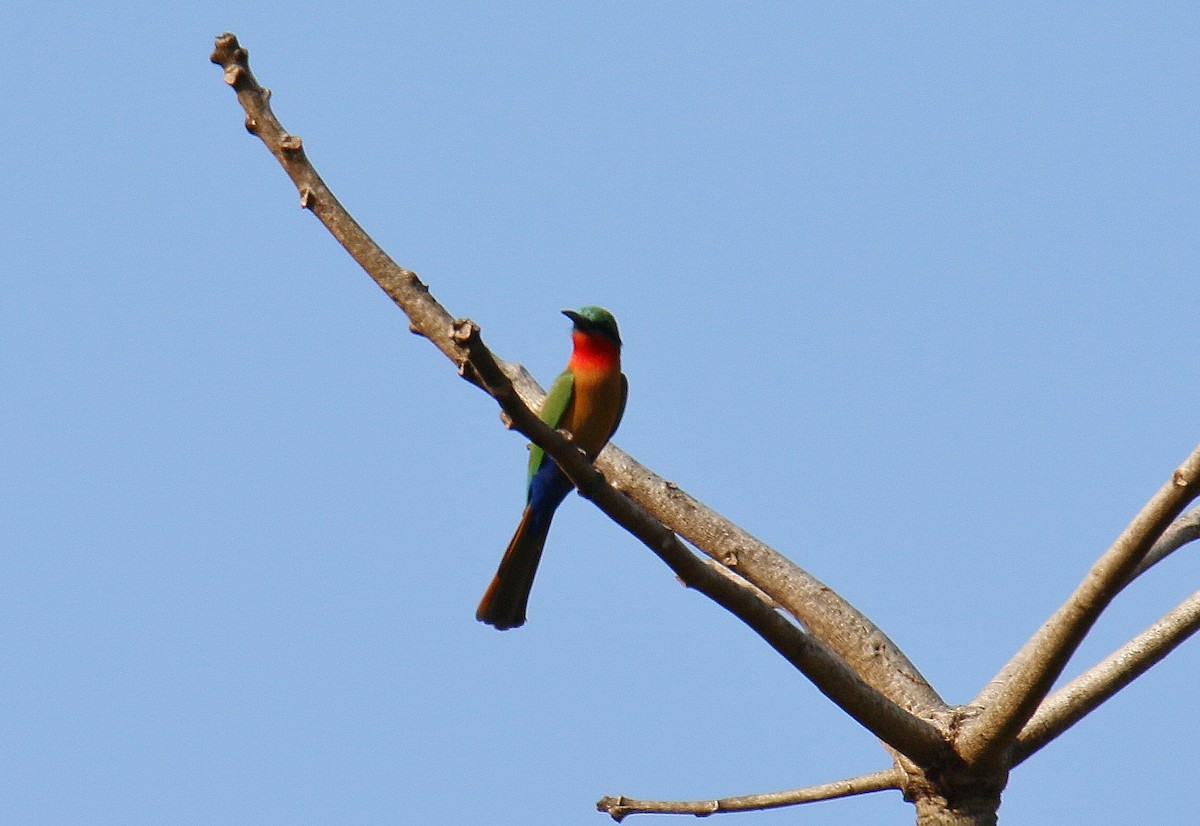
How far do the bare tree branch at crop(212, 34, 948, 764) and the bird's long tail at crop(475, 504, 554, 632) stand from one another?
218 centimetres

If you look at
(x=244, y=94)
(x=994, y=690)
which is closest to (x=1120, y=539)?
(x=994, y=690)

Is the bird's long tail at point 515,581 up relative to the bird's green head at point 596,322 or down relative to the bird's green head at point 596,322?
down

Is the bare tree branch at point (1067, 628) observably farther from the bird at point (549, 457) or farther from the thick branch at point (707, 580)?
the bird at point (549, 457)

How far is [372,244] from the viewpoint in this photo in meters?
3.81

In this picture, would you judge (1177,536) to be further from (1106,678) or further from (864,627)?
(864,627)

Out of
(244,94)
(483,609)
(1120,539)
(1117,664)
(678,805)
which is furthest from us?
(483,609)

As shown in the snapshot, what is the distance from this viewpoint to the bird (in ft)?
19.6

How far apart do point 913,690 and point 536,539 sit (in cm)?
204

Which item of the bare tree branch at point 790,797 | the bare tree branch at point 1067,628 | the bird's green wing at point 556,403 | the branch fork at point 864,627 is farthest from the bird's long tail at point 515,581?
the bare tree branch at point 1067,628

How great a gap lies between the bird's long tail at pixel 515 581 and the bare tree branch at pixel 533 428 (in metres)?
2.18

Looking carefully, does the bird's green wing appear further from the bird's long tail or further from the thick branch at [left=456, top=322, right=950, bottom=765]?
the thick branch at [left=456, top=322, right=950, bottom=765]

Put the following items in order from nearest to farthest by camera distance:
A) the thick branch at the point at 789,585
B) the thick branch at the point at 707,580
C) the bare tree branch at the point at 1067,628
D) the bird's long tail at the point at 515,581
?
1. the bare tree branch at the point at 1067,628
2. the thick branch at the point at 707,580
3. the thick branch at the point at 789,585
4. the bird's long tail at the point at 515,581

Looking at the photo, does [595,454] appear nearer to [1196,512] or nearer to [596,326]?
[596,326]

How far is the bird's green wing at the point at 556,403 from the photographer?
20.4 ft
